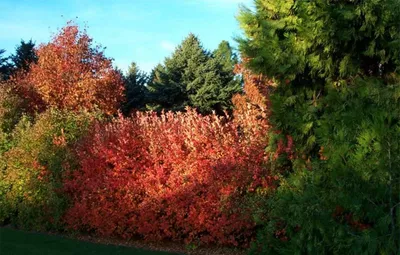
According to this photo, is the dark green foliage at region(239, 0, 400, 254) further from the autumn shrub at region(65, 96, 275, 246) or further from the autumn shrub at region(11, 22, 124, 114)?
the autumn shrub at region(11, 22, 124, 114)

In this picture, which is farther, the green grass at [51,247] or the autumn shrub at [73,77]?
the autumn shrub at [73,77]

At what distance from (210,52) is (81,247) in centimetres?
2541

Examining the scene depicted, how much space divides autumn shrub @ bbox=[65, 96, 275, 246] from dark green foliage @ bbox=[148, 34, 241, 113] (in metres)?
18.2

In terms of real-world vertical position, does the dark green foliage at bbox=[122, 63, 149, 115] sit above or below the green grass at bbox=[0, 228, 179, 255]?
above

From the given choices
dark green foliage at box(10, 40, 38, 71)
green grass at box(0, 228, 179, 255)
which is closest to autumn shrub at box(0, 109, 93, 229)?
green grass at box(0, 228, 179, 255)

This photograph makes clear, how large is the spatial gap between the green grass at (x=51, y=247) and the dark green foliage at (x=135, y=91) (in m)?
19.7

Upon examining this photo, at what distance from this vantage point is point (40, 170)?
527 inches

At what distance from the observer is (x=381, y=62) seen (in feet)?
20.7

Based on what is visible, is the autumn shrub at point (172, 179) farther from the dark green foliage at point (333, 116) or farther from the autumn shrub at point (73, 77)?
the autumn shrub at point (73, 77)

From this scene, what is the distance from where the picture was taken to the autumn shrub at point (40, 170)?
41.9 feet

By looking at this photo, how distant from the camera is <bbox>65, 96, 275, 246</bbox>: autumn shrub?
9.13 metres

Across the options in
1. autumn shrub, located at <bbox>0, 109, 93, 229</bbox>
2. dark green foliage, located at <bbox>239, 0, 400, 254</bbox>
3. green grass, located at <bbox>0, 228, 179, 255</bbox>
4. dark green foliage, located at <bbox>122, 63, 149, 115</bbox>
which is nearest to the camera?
dark green foliage, located at <bbox>239, 0, 400, 254</bbox>

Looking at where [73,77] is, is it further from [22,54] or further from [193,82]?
[22,54]

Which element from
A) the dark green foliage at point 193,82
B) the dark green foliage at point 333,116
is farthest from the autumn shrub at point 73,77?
the dark green foliage at point 333,116
